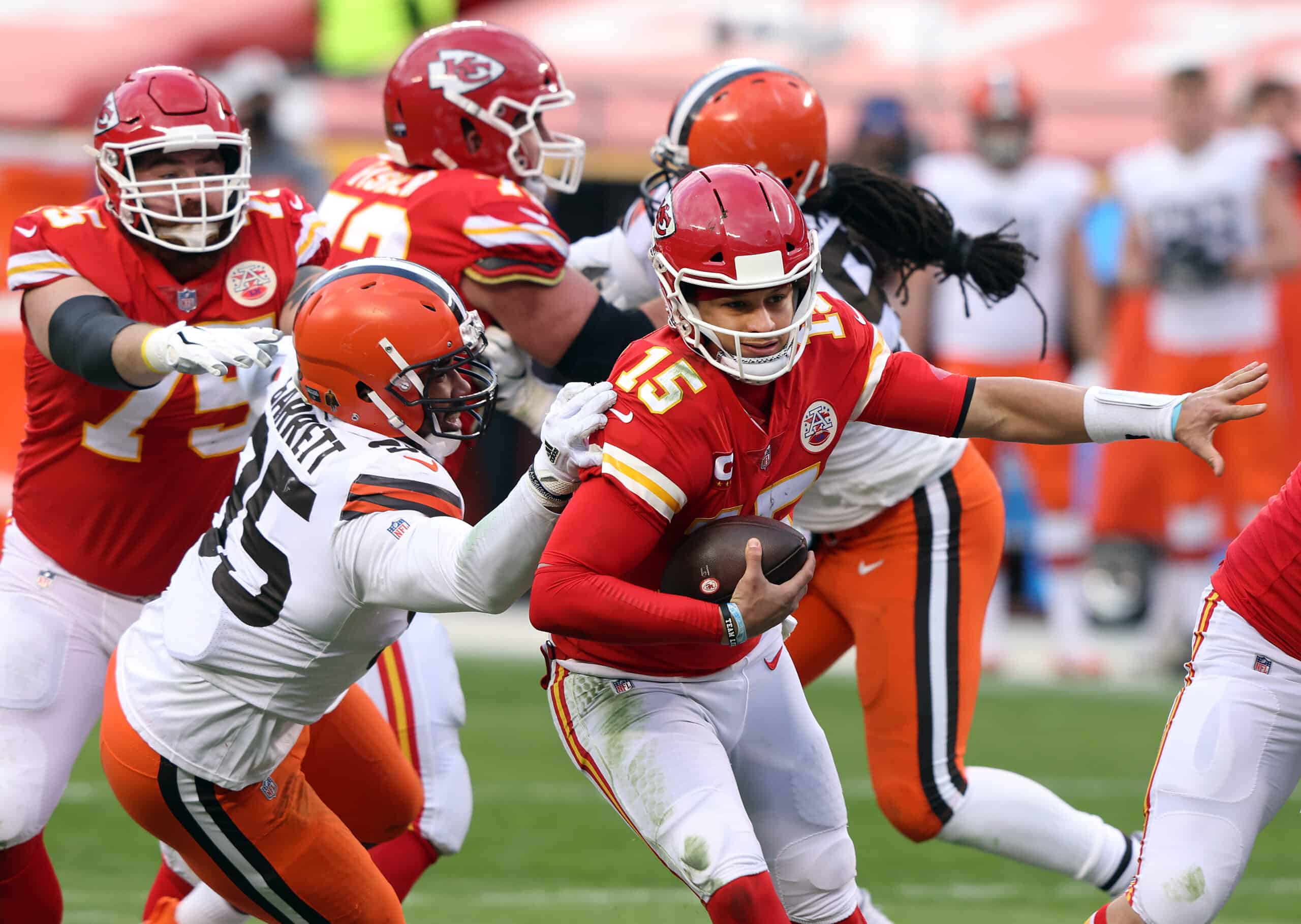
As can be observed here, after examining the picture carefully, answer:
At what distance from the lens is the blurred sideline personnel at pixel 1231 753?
344cm

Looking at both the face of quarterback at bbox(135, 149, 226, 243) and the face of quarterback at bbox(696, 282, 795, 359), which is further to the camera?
the face of quarterback at bbox(135, 149, 226, 243)

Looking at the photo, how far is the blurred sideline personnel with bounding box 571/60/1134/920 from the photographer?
424 cm

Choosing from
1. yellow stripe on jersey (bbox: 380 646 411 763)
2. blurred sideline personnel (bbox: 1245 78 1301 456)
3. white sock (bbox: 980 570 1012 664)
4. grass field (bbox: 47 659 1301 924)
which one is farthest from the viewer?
blurred sideline personnel (bbox: 1245 78 1301 456)

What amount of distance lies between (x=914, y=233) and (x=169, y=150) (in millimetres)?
1664

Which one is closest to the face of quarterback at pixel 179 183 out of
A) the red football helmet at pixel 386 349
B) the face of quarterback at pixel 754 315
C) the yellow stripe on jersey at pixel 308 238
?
the yellow stripe on jersey at pixel 308 238

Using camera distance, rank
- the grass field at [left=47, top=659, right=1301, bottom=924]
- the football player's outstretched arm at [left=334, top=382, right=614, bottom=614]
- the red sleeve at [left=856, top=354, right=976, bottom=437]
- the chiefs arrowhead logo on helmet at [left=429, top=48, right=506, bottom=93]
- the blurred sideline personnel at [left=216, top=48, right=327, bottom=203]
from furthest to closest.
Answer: the blurred sideline personnel at [left=216, top=48, right=327, bottom=203] → the grass field at [left=47, top=659, right=1301, bottom=924] → the chiefs arrowhead logo on helmet at [left=429, top=48, right=506, bottom=93] → the red sleeve at [left=856, top=354, right=976, bottom=437] → the football player's outstretched arm at [left=334, top=382, right=614, bottom=614]

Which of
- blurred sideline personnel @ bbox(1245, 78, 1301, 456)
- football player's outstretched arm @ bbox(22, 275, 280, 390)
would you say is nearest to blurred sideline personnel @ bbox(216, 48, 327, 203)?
blurred sideline personnel @ bbox(1245, 78, 1301, 456)

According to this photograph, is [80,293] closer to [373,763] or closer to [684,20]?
[373,763]

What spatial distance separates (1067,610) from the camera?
7926mm

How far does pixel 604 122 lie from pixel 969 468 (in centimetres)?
563

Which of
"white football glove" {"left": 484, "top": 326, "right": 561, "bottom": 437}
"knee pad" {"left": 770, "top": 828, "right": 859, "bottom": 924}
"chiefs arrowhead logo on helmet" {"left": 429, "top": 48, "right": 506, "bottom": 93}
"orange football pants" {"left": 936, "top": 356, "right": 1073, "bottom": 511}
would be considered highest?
"chiefs arrowhead logo on helmet" {"left": 429, "top": 48, "right": 506, "bottom": 93}

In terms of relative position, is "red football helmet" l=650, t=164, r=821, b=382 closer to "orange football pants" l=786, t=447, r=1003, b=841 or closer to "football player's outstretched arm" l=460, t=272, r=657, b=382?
"football player's outstretched arm" l=460, t=272, r=657, b=382

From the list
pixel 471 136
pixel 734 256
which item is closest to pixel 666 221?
pixel 734 256

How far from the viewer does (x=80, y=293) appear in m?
3.89
